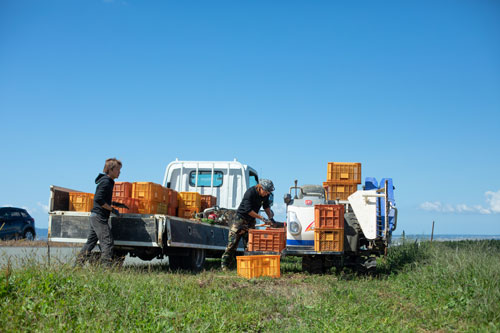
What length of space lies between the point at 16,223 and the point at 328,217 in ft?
53.0

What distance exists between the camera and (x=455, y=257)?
8.39 m

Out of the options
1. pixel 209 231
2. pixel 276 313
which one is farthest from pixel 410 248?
pixel 276 313

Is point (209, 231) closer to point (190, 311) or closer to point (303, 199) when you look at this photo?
point (303, 199)

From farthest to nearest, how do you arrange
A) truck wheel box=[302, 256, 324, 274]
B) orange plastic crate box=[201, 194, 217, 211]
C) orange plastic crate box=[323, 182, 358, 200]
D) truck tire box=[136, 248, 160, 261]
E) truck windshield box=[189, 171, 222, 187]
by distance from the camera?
truck windshield box=[189, 171, 222, 187] < orange plastic crate box=[201, 194, 217, 211] < orange plastic crate box=[323, 182, 358, 200] < truck wheel box=[302, 256, 324, 274] < truck tire box=[136, 248, 160, 261]

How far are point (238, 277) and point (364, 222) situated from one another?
2.70 meters

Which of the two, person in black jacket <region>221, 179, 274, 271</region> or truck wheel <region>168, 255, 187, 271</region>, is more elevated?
person in black jacket <region>221, 179, 274, 271</region>

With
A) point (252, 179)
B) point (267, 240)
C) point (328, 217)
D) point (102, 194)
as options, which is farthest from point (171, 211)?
point (328, 217)

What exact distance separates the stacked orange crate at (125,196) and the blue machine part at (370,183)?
19.9 feet

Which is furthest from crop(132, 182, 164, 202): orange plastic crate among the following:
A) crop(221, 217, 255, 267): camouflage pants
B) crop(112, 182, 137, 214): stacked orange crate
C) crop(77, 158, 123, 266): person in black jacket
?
crop(221, 217, 255, 267): camouflage pants

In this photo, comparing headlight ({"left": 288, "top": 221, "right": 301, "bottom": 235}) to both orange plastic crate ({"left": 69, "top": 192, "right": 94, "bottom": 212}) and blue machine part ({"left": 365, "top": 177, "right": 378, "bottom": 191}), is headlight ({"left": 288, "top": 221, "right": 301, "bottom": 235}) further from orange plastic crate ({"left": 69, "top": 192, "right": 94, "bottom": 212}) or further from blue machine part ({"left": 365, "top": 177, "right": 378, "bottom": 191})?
orange plastic crate ({"left": 69, "top": 192, "right": 94, "bottom": 212})

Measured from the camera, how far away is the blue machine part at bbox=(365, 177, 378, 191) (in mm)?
Result: 12992

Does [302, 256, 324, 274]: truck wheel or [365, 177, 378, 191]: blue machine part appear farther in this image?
[365, 177, 378, 191]: blue machine part

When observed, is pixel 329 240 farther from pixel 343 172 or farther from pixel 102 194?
pixel 102 194

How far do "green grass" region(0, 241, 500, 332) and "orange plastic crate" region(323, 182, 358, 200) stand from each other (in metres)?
3.71
